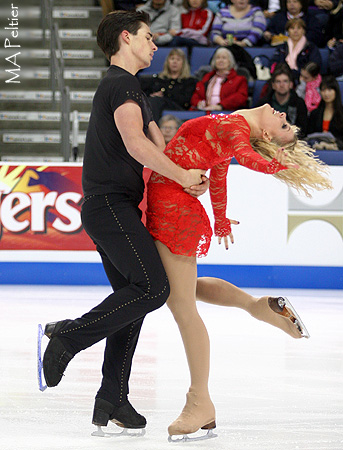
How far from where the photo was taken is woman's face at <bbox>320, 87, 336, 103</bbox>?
724 centimetres

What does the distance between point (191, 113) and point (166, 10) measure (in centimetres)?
164

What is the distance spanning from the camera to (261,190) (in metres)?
6.09

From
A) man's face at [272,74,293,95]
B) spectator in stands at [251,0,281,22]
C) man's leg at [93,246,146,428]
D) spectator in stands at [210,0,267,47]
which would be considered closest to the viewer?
man's leg at [93,246,146,428]

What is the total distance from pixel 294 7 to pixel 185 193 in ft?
20.7

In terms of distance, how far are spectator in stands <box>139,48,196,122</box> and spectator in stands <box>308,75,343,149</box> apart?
1.21 m

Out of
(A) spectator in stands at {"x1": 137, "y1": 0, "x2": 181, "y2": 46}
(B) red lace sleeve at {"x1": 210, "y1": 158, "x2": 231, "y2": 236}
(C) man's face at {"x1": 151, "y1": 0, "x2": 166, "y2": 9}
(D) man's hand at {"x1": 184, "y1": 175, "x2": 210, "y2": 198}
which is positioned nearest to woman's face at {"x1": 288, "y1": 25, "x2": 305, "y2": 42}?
(A) spectator in stands at {"x1": 137, "y1": 0, "x2": 181, "y2": 46}

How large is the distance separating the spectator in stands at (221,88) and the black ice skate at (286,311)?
16.4ft

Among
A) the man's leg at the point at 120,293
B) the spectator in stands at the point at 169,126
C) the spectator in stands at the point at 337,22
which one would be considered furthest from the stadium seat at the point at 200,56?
the man's leg at the point at 120,293

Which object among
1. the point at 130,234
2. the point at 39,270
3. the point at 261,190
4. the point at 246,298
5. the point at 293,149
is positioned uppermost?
the point at 293,149

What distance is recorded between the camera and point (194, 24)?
8.36 m

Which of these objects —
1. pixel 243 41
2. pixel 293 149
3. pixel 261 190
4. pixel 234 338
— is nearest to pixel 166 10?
pixel 243 41

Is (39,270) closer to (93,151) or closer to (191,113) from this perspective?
(191,113)

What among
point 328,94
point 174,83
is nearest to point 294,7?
point 328,94

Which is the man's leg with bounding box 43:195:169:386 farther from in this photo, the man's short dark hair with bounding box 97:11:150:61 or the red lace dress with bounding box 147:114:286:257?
the man's short dark hair with bounding box 97:11:150:61
